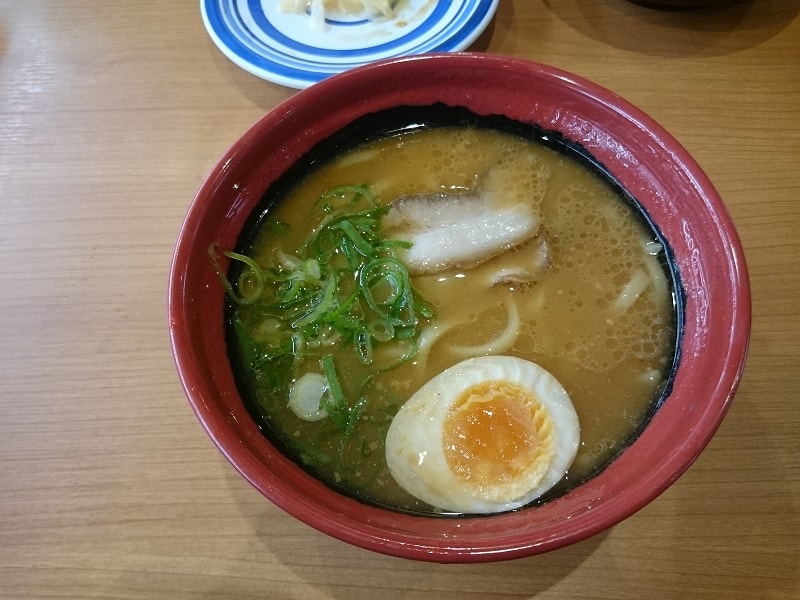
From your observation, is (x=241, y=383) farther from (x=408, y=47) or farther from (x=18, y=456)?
(x=408, y=47)

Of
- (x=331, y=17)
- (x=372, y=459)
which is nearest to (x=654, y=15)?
(x=331, y=17)

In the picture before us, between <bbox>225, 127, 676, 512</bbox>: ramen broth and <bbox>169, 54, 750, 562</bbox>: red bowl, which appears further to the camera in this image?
<bbox>225, 127, 676, 512</bbox>: ramen broth

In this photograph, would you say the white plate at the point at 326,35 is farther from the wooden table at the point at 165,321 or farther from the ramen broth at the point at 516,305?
the ramen broth at the point at 516,305

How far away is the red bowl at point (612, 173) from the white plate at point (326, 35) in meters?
0.44

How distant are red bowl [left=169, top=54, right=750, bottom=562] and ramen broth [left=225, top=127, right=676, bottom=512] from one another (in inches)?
2.4

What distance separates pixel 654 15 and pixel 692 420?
1.39 m

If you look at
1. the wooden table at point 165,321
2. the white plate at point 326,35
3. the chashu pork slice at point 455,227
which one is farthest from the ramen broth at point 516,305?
the white plate at point 326,35

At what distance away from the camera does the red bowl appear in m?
0.94

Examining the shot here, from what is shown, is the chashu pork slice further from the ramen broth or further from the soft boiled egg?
the soft boiled egg

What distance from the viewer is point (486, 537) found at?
945 millimetres

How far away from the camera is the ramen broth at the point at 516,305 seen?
3.84 ft

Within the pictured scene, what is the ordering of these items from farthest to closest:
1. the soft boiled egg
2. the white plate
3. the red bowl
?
1. the white plate
2. the soft boiled egg
3. the red bowl

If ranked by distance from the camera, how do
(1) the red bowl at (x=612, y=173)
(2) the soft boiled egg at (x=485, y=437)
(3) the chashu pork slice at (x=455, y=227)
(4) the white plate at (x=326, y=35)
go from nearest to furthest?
(1) the red bowl at (x=612, y=173)
(2) the soft boiled egg at (x=485, y=437)
(3) the chashu pork slice at (x=455, y=227)
(4) the white plate at (x=326, y=35)

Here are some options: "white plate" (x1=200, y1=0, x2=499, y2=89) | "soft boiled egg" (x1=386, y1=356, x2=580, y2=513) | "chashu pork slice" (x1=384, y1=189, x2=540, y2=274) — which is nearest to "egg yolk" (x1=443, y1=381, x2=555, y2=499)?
"soft boiled egg" (x1=386, y1=356, x2=580, y2=513)
